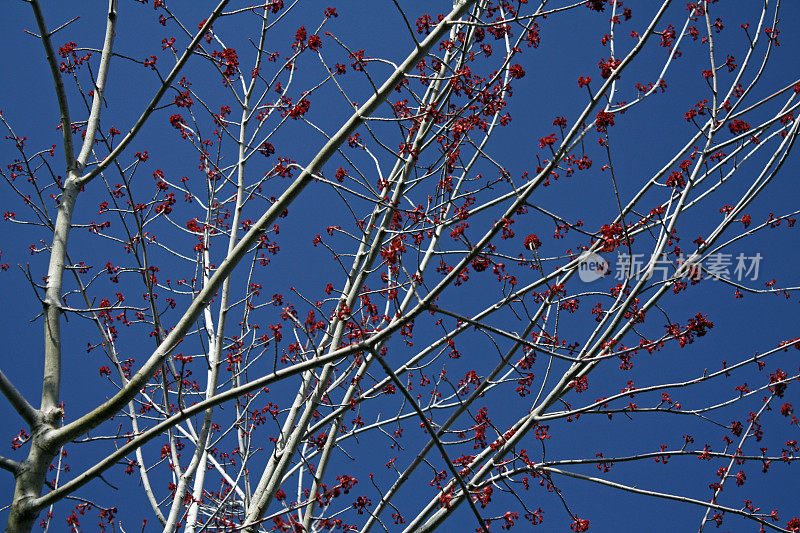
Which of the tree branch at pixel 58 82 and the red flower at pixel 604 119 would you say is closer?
the red flower at pixel 604 119

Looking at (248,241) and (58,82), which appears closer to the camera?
(248,241)

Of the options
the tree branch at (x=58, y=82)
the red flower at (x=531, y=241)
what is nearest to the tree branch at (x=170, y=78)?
the tree branch at (x=58, y=82)

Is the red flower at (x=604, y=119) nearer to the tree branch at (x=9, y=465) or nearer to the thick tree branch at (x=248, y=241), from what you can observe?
the thick tree branch at (x=248, y=241)

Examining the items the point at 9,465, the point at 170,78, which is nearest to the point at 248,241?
the point at 170,78

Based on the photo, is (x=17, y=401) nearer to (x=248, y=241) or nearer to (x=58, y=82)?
(x=248, y=241)

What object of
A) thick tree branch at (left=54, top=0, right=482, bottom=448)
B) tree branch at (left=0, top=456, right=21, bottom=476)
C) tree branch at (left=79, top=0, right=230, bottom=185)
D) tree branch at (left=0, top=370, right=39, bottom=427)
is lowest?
tree branch at (left=0, top=456, right=21, bottom=476)

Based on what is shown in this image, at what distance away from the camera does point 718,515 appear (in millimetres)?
4016

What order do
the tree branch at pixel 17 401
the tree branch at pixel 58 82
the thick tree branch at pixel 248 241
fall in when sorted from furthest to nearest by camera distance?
the tree branch at pixel 58 82 → the thick tree branch at pixel 248 241 → the tree branch at pixel 17 401

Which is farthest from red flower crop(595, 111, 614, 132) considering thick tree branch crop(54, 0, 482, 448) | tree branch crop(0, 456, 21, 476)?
tree branch crop(0, 456, 21, 476)

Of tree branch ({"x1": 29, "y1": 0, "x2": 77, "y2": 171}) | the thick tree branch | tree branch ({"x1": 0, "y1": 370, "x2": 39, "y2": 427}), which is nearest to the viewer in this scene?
tree branch ({"x1": 0, "y1": 370, "x2": 39, "y2": 427})

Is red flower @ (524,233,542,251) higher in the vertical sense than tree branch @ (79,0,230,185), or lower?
lower

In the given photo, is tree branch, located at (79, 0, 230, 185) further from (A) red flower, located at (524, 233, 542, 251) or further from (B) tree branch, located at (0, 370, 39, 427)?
(A) red flower, located at (524, 233, 542, 251)

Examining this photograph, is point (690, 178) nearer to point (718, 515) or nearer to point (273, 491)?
point (718, 515)

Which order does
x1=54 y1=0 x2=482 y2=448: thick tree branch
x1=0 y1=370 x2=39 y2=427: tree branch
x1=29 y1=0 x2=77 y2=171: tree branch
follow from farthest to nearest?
x1=29 y1=0 x2=77 y2=171: tree branch → x1=54 y1=0 x2=482 y2=448: thick tree branch → x1=0 y1=370 x2=39 y2=427: tree branch
